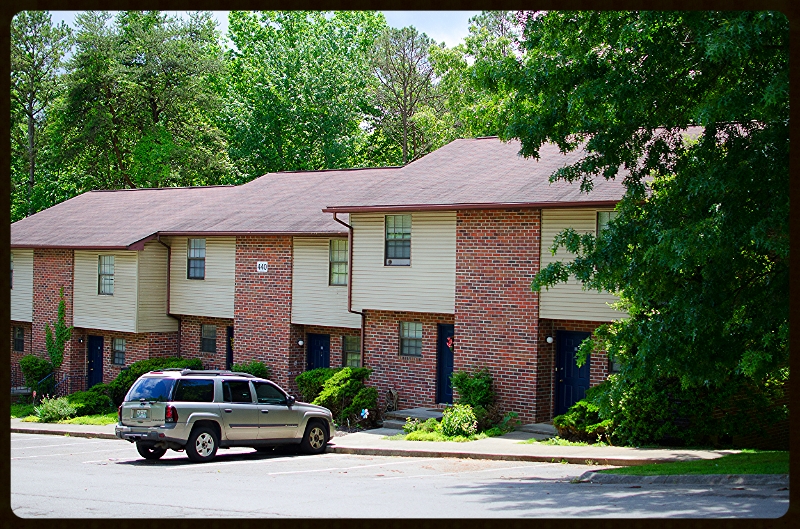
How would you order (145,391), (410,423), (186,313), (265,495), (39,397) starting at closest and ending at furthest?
(265,495) → (145,391) → (410,423) → (186,313) → (39,397)

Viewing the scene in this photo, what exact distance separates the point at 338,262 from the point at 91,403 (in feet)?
31.0

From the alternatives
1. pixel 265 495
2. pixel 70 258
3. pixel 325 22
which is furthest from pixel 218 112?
pixel 265 495

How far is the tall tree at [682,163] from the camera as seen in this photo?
12.7 m

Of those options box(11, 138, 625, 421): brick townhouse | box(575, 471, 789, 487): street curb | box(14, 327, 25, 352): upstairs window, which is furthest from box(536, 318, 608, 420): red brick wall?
box(14, 327, 25, 352): upstairs window

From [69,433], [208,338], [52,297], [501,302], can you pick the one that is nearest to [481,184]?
[501,302]

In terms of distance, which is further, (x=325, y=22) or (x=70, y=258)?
(x=325, y=22)

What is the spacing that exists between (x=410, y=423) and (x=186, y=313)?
11.2 m

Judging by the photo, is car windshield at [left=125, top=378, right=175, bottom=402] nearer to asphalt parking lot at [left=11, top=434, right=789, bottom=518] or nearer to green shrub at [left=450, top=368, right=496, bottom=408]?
asphalt parking lot at [left=11, top=434, right=789, bottom=518]

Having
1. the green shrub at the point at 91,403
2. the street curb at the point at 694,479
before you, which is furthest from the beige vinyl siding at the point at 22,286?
the street curb at the point at 694,479

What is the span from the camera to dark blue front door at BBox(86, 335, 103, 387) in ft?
110

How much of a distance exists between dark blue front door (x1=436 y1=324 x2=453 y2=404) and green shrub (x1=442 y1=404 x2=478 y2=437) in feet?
8.49

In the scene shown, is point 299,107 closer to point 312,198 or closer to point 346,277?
point 312,198

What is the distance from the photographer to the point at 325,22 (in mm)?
55031

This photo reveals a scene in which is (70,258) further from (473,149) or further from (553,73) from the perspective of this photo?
(553,73)
